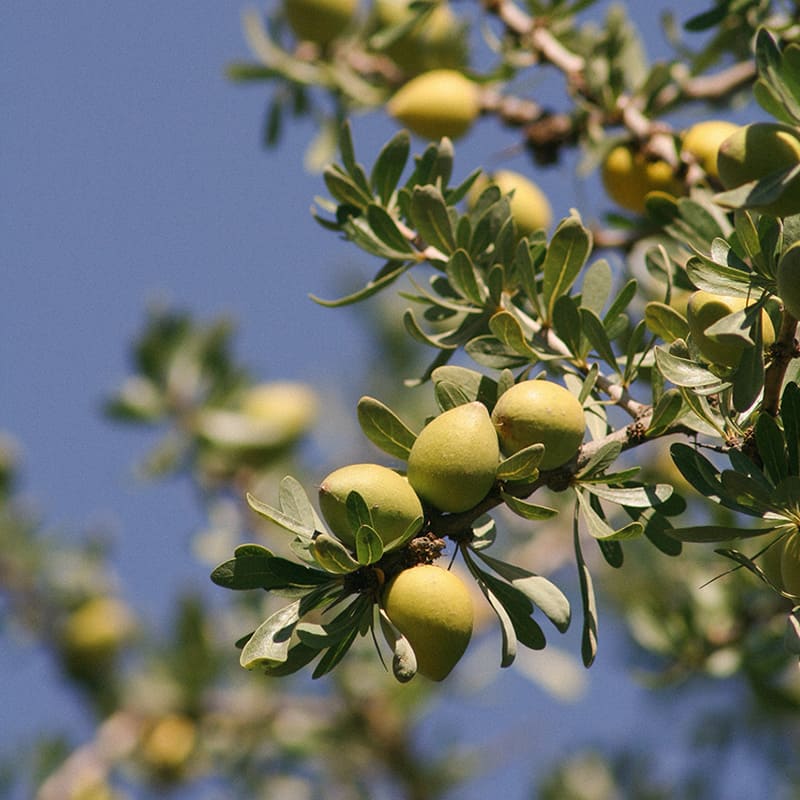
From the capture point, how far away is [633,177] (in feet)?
5.74

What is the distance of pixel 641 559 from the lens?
302cm

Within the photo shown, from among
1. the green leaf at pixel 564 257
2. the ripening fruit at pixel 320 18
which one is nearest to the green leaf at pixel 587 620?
the green leaf at pixel 564 257

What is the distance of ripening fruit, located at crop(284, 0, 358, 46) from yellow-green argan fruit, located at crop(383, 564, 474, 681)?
176 centimetres

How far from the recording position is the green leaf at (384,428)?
1.15 metres

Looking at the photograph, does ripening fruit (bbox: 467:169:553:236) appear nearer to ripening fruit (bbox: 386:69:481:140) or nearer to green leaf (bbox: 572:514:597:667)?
ripening fruit (bbox: 386:69:481:140)

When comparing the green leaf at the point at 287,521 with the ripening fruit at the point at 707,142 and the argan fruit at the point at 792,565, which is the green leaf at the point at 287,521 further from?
the ripening fruit at the point at 707,142

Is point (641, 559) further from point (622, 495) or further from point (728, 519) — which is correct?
point (622, 495)

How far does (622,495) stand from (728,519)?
0.90m

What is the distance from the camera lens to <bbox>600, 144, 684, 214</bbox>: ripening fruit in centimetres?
172

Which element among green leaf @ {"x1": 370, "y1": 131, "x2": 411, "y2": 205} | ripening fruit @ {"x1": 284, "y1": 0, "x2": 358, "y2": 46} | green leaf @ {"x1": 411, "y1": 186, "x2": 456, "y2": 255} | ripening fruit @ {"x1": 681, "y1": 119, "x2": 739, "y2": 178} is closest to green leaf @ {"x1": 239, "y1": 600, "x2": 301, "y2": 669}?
green leaf @ {"x1": 411, "y1": 186, "x2": 456, "y2": 255}

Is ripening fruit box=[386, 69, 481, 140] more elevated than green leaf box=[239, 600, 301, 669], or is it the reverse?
green leaf box=[239, 600, 301, 669]

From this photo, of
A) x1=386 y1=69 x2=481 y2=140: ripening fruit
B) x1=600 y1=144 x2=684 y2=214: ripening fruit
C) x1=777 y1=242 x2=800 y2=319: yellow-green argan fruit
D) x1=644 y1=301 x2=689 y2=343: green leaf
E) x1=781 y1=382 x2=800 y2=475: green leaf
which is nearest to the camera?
x1=777 y1=242 x2=800 y2=319: yellow-green argan fruit

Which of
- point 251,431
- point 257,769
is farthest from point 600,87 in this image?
point 257,769

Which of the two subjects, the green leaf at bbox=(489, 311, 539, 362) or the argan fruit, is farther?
the green leaf at bbox=(489, 311, 539, 362)
